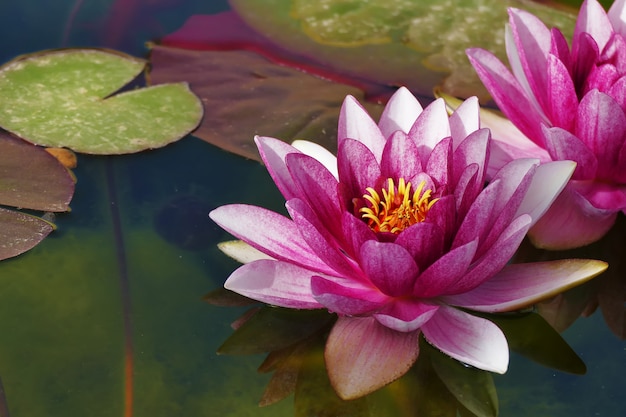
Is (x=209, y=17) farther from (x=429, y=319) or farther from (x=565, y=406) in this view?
(x=565, y=406)

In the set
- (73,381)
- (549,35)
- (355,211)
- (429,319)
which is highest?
(549,35)

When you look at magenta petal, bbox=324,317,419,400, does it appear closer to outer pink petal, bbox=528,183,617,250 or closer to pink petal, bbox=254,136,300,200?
pink petal, bbox=254,136,300,200

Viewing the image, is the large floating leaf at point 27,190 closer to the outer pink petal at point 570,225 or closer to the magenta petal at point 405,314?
the magenta petal at point 405,314

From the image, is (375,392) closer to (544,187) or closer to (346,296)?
(346,296)

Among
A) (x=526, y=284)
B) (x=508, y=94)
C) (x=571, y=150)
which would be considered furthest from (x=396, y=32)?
(x=526, y=284)

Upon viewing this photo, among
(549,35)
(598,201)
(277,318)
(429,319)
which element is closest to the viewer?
(429,319)

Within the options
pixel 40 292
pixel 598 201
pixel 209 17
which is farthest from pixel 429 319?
pixel 209 17
